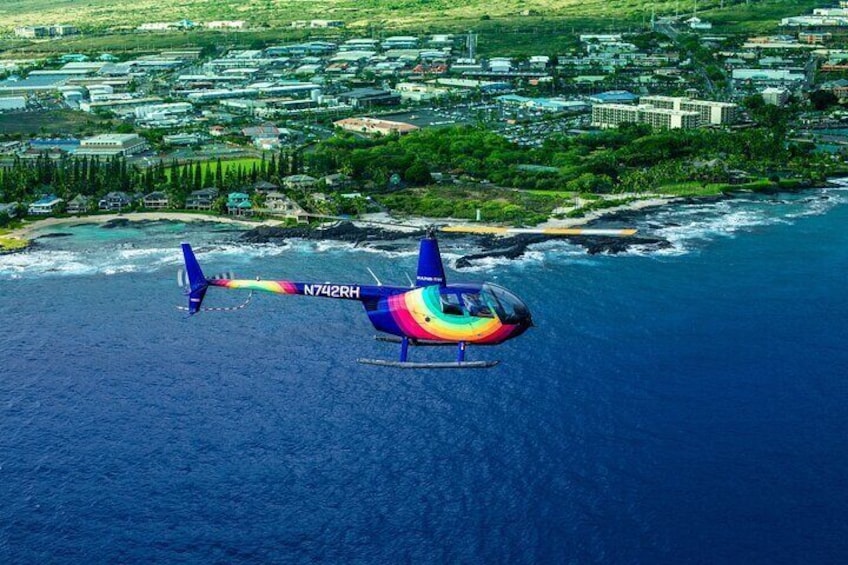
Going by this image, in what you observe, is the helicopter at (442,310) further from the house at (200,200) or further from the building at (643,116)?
the building at (643,116)

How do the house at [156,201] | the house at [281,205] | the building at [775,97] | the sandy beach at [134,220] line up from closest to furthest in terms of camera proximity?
the sandy beach at [134,220] < the house at [281,205] < the house at [156,201] < the building at [775,97]

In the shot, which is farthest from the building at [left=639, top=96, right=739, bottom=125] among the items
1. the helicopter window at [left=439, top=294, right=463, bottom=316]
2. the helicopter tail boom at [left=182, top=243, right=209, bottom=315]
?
the helicopter window at [left=439, top=294, right=463, bottom=316]

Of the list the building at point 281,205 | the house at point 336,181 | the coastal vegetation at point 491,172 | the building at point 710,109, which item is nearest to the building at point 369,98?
the coastal vegetation at point 491,172

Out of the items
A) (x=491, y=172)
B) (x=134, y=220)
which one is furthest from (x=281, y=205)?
(x=491, y=172)

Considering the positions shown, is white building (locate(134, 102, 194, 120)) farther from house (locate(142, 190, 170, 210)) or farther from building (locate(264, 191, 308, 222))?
building (locate(264, 191, 308, 222))

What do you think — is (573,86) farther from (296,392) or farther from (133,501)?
(133,501)

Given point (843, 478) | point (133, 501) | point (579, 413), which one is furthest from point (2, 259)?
point (843, 478)

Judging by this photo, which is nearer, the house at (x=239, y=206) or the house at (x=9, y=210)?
the house at (x=9, y=210)

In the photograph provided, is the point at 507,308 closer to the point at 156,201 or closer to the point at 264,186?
the point at 264,186
